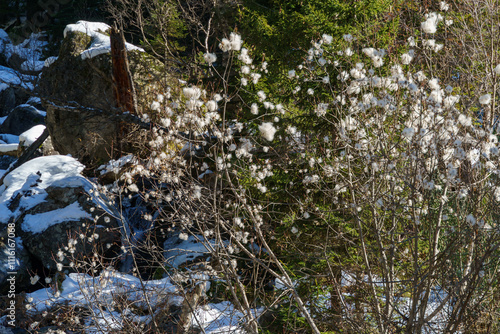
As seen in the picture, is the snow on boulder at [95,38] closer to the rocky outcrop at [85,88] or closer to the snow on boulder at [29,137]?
the rocky outcrop at [85,88]

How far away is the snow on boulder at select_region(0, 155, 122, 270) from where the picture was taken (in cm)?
736

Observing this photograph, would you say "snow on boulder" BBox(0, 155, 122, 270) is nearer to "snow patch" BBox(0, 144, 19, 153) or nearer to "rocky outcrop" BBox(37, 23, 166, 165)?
"rocky outcrop" BBox(37, 23, 166, 165)

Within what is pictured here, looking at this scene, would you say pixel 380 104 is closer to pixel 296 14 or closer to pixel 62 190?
pixel 296 14

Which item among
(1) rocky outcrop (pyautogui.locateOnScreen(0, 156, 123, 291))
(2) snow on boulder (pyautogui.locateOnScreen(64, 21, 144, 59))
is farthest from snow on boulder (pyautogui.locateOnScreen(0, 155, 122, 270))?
(2) snow on boulder (pyautogui.locateOnScreen(64, 21, 144, 59))

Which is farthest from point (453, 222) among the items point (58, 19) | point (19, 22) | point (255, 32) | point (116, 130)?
point (19, 22)

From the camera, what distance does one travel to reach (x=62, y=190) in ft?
25.7

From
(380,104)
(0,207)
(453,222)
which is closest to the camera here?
(380,104)

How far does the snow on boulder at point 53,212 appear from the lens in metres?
7.36

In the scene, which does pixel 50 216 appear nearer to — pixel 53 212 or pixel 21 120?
pixel 53 212

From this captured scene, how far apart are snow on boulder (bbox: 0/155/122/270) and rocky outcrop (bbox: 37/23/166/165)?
162 centimetres

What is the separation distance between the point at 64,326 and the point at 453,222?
17.1 ft

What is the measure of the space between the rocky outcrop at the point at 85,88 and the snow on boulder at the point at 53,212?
1623mm

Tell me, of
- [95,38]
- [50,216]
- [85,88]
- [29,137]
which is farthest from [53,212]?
[29,137]

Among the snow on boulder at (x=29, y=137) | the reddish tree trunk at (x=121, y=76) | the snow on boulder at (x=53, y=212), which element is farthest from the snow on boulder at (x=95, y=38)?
the snow on boulder at (x=29, y=137)
